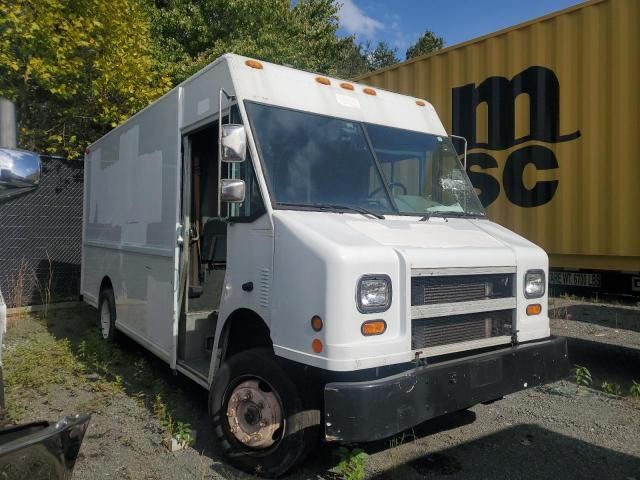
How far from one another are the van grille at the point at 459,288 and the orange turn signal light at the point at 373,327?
282 mm

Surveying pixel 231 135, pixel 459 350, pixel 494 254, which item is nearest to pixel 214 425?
pixel 459 350

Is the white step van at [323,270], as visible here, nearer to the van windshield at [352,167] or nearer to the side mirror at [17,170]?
the van windshield at [352,167]

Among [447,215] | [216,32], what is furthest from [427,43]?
[447,215]

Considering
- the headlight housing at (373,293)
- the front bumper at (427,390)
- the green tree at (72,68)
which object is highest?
the green tree at (72,68)

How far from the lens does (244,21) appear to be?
13.9 meters

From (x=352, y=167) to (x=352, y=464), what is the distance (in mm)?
2062

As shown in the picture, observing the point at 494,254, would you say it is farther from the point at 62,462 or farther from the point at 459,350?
the point at 62,462

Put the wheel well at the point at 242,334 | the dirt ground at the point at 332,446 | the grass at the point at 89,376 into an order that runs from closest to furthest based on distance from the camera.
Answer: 1. the dirt ground at the point at 332,446
2. the wheel well at the point at 242,334
3. the grass at the point at 89,376

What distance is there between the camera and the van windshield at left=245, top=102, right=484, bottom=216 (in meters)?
3.73

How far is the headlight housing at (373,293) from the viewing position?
304cm

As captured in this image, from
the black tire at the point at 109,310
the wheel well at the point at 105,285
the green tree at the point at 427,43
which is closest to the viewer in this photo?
the black tire at the point at 109,310

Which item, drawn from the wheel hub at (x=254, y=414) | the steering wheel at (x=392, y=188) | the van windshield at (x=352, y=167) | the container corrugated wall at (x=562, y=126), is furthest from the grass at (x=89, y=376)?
the container corrugated wall at (x=562, y=126)

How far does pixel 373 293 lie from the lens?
10.1ft

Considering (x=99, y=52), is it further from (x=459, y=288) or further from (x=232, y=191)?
(x=459, y=288)
